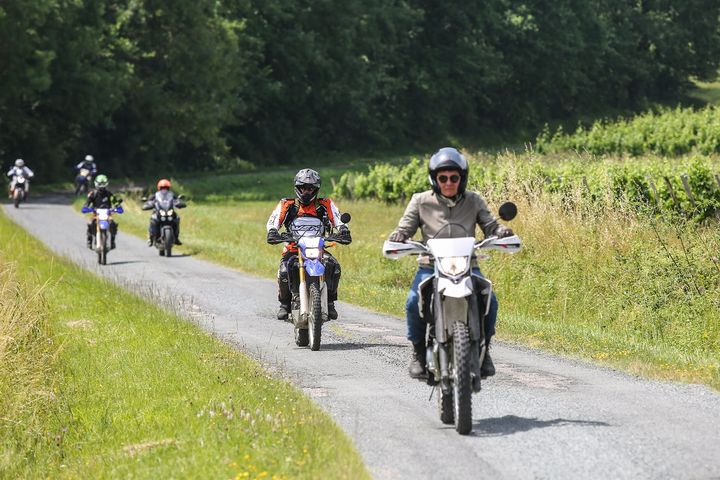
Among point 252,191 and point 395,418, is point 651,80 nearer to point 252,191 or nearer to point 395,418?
point 252,191

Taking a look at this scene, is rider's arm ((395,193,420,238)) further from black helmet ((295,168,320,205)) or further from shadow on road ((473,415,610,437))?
black helmet ((295,168,320,205))

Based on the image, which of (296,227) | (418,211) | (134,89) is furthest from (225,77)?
(418,211)

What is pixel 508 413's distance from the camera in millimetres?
9422

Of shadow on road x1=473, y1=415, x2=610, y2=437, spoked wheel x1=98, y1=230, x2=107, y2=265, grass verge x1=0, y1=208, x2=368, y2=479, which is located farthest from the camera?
spoked wheel x1=98, y1=230, x2=107, y2=265

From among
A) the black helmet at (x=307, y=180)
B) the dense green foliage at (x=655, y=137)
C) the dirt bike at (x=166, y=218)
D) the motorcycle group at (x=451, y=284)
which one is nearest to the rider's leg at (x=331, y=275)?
the black helmet at (x=307, y=180)

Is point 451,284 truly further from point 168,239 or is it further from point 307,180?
point 168,239

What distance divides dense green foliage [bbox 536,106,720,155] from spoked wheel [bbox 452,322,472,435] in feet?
138

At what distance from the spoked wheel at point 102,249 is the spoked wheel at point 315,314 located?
13.0m

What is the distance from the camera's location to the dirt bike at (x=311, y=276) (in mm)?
13125

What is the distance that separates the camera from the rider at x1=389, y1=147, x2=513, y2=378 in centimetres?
898

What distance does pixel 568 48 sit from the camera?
91875mm

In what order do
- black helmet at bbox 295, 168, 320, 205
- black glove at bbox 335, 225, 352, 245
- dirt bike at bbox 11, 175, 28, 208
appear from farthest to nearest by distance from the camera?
dirt bike at bbox 11, 175, 28, 208 < black glove at bbox 335, 225, 352, 245 < black helmet at bbox 295, 168, 320, 205

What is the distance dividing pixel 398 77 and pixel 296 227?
242 feet

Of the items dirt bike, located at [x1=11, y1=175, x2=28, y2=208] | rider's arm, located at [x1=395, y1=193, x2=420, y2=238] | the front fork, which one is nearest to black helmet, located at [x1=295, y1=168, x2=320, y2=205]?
the front fork
